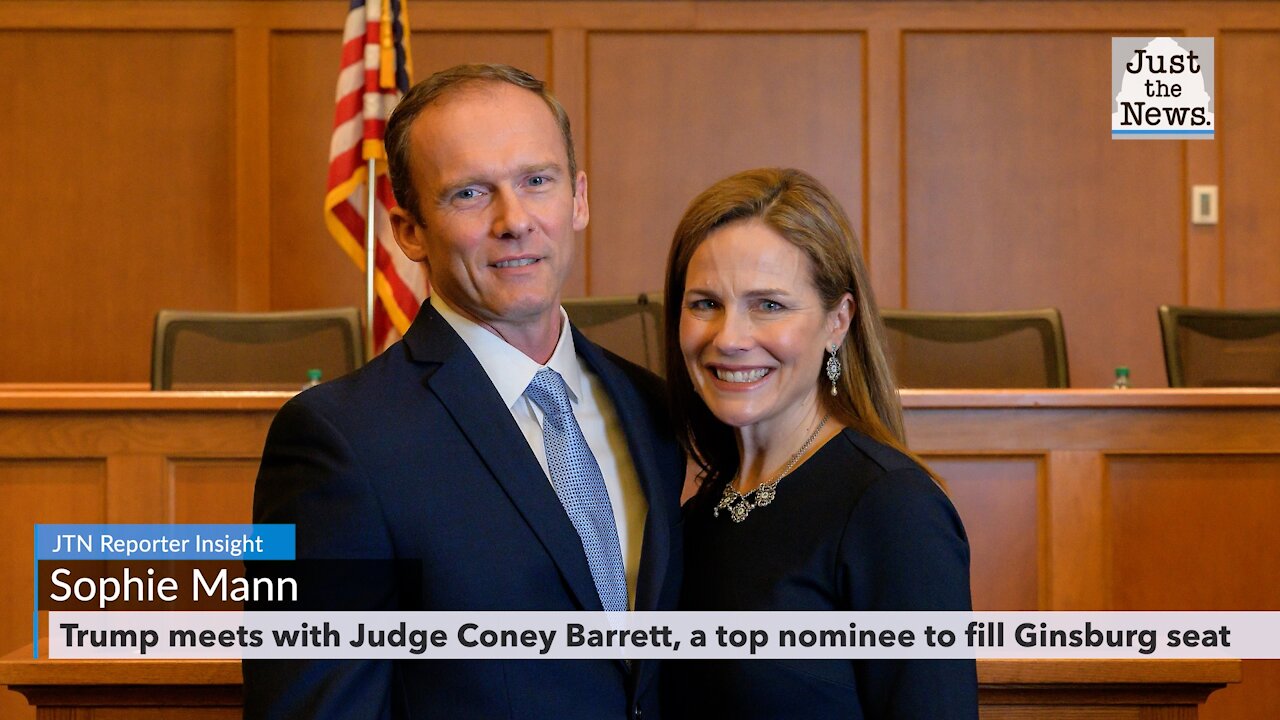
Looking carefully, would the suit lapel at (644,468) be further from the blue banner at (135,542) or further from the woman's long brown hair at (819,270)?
the blue banner at (135,542)

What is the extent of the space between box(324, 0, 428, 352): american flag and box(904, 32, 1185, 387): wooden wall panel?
2.77 meters

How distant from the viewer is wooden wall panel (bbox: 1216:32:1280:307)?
6.26 meters

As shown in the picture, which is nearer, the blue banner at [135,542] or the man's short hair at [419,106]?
the man's short hair at [419,106]

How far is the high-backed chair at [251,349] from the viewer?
4348 mm

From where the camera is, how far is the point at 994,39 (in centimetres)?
631

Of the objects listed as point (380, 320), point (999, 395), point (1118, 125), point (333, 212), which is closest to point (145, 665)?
point (999, 395)

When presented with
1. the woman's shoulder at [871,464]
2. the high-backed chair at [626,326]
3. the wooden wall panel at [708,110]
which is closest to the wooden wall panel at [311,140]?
the wooden wall panel at [708,110]

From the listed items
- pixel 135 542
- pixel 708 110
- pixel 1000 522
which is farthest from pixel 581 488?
pixel 708 110

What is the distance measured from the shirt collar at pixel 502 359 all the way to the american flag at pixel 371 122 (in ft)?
10.1

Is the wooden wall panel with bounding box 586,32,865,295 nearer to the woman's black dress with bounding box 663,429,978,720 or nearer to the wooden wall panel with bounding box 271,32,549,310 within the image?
the wooden wall panel with bounding box 271,32,549,310

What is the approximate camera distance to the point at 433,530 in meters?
1.45

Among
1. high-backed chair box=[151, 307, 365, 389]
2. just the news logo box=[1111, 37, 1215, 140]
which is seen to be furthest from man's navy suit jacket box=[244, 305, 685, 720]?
just the news logo box=[1111, 37, 1215, 140]

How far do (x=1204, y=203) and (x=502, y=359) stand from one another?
563 centimetres

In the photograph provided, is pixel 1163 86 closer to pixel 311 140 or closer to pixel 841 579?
pixel 311 140
